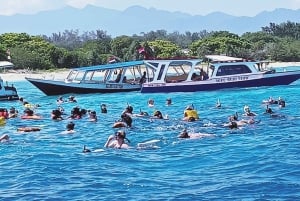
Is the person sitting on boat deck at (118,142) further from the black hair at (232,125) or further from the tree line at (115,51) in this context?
the tree line at (115,51)

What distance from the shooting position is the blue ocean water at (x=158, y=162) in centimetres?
1521

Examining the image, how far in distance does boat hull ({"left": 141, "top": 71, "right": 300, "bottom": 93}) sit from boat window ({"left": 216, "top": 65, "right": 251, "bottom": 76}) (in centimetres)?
82

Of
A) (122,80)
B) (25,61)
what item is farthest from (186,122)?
(25,61)

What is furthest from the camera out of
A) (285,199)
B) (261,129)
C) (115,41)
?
(115,41)

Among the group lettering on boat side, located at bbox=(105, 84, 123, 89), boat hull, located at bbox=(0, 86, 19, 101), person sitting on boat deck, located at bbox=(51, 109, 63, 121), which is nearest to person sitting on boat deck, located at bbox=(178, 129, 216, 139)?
person sitting on boat deck, located at bbox=(51, 109, 63, 121)

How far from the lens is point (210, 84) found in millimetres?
48469

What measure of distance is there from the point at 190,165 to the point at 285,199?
4.96m

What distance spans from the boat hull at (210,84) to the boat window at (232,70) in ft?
2.70

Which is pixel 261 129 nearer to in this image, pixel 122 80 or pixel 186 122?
pixel 186 122

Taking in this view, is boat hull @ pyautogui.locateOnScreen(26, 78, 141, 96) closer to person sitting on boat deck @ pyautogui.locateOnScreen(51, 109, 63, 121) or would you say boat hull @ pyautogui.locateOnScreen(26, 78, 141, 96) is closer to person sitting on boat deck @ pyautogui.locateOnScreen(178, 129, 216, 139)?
person sitting on boat deck @ pyautogui.locateOnScreen(51, 109, 63, 121)

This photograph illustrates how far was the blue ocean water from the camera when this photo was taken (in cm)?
1521

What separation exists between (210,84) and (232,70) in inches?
90.4

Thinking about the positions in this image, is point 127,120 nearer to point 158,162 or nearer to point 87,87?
point 158,162

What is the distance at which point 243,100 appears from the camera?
1577 inches
